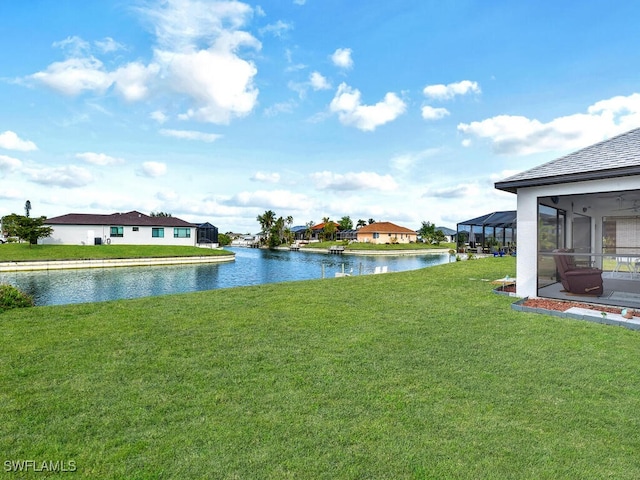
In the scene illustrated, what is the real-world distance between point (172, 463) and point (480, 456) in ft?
6.67

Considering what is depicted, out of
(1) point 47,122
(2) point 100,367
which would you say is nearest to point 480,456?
(2) point 100,367

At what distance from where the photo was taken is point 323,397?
3.04m

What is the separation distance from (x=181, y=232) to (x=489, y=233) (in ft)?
111

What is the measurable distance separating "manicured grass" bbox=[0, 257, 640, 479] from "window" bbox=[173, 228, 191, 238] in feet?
121

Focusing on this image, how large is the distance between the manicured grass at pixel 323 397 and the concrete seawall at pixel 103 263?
27326 millimetres

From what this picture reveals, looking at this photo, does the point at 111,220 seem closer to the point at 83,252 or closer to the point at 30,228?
the point at 30,228

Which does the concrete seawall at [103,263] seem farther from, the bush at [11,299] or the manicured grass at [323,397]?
the manicured grass at [323,397]

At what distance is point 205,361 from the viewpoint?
3.93 m

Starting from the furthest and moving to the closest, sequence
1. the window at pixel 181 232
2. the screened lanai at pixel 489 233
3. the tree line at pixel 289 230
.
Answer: the tree line at pixel 289 230
the window at pixel 181 232
the screened lanai at pixel 489 233

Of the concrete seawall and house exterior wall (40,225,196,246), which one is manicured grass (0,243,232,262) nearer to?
the concrete seawall

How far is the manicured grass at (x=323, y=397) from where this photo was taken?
2.22m

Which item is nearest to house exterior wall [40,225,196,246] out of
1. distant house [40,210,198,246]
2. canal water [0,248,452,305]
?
distant house [40,210,198,246]

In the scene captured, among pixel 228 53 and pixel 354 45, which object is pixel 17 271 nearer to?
pixel 228 53

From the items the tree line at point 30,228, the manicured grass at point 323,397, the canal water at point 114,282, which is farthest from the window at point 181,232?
the manicured grass at point 323,397
